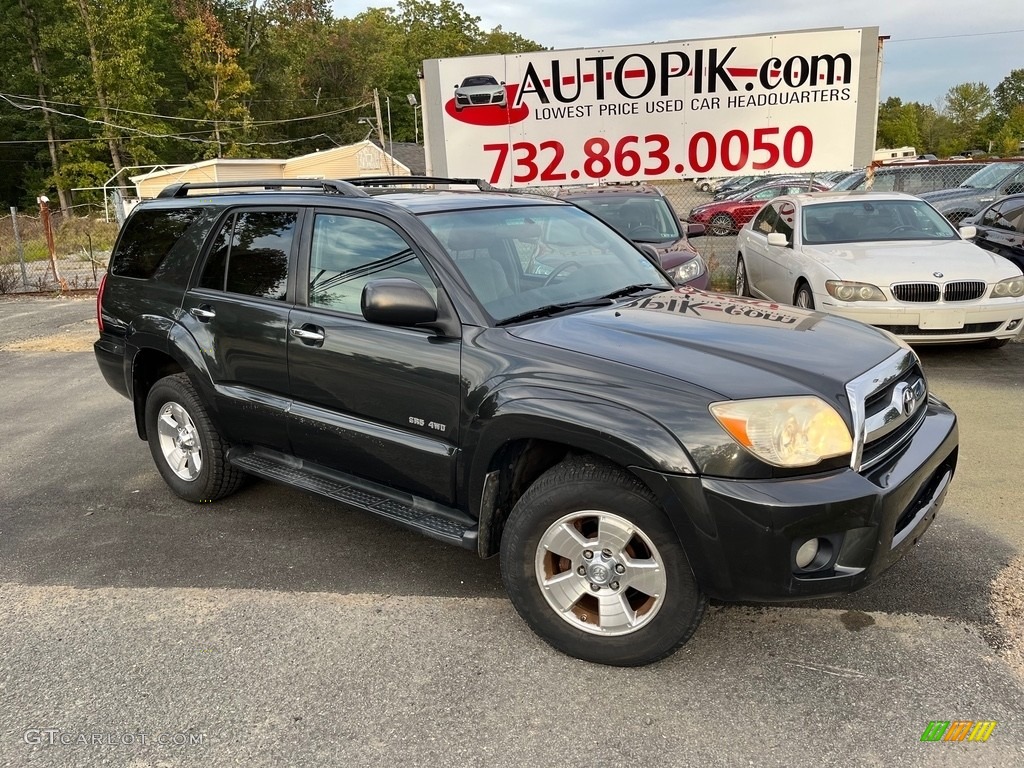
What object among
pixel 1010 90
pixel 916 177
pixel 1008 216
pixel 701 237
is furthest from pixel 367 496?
pixel 1010 90

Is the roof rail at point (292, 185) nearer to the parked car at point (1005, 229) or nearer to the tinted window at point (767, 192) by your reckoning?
the parked car at point (1005, 229)

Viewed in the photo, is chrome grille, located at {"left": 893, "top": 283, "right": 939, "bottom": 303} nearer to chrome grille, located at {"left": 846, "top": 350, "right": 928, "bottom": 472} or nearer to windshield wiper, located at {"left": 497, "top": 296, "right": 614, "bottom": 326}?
chrome grille, located at {"left": 846, "top": 350, "right": 928, "bottom": 472}

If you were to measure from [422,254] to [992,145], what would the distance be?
246 ft

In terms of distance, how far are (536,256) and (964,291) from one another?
475 cm

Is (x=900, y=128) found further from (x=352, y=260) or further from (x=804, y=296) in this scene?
(x=352, y=260)

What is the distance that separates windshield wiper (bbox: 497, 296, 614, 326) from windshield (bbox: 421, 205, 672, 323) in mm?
22

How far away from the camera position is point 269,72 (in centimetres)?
5741

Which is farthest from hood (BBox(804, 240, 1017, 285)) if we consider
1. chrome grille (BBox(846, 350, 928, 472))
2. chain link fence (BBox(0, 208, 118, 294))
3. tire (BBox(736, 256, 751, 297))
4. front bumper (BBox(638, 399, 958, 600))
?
chain link fence (BBox(0, 208, 118, 294))

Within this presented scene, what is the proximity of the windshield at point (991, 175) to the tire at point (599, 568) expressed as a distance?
16.3 metres

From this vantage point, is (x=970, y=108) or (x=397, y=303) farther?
(x=970, y=108)

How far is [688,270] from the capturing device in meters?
7.93

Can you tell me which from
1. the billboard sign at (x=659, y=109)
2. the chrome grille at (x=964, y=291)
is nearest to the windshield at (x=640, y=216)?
the billboard sign at (x=659, y=109)

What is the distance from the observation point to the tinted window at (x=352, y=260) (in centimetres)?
344

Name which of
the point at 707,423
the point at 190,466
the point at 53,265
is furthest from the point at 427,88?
the point at 707,423
